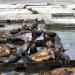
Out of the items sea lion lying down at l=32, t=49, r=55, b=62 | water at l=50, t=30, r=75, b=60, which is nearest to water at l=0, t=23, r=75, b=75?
water at l=50, t=30, r=75, b=60

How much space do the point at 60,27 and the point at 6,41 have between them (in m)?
3.73

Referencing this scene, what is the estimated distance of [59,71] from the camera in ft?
24.3

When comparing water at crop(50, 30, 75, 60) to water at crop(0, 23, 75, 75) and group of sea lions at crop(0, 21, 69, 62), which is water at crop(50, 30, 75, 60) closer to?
water at crop(0, 23, 75, 75)

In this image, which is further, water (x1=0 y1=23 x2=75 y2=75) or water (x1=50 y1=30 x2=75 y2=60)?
water (x1=50 y1=30 x2=75 y2=60)

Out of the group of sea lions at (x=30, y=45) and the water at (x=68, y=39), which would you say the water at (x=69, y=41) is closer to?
the water at (x=68, y=39)

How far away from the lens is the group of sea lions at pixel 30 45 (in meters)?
8.07

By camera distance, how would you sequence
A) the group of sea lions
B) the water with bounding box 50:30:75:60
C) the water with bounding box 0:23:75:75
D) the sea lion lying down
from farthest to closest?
the water with bounding box 50:30:75:60 → the water with bounding box 0:23:75:75 → the group of sea lions → the sea lion lying down

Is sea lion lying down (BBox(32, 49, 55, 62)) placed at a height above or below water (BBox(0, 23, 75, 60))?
above

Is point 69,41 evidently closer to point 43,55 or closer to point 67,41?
point 67,41

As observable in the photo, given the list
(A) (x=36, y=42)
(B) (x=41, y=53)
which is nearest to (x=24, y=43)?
(A) (x=36, y=42)

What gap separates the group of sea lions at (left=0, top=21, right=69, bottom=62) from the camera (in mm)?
8068

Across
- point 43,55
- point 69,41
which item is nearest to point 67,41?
point 69,41

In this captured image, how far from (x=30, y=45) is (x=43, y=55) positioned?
880mm

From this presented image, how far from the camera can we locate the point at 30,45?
884 cm
